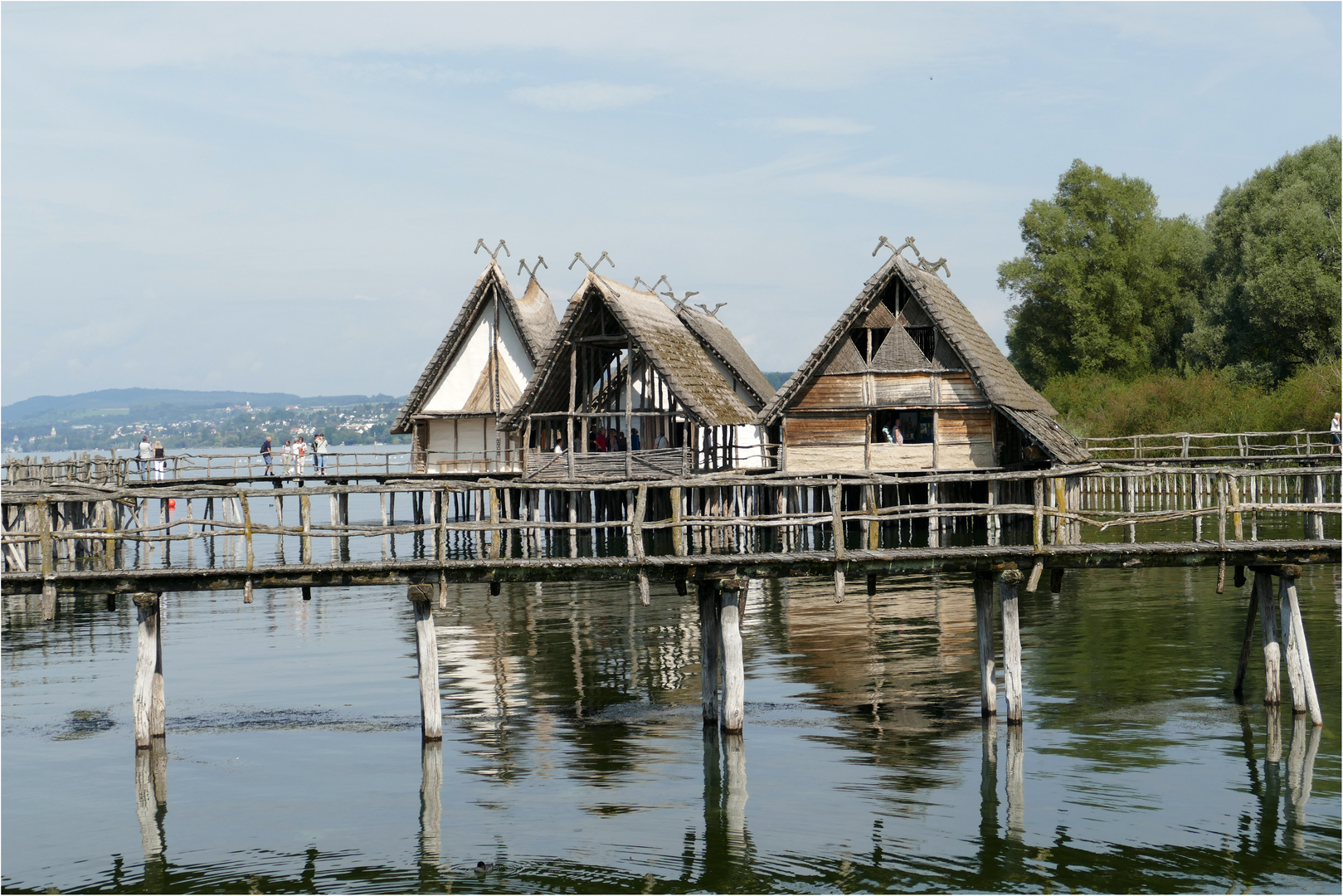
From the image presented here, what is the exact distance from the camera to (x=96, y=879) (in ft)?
41.0

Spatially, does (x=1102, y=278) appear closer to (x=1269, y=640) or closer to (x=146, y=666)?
(x=1269, y=640)

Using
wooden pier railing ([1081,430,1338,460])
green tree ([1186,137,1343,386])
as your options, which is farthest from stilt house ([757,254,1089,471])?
green tree ([1186,137,1343,386])

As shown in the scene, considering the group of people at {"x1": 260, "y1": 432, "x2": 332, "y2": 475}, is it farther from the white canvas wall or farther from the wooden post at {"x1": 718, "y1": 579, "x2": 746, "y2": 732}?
the wooden post at {"x1": 718, "y1": 579, "x2": 746, "y2": 732}

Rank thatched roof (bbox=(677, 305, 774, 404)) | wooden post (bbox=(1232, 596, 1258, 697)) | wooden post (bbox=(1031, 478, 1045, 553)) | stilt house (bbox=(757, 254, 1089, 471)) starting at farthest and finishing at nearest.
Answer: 1. thatched roof (bbox=(677, 305, 774, 404))
2. stilt house (bbox=(757, 254, 1089, 471))
3. wooden post (bbox=(1232, 596, 1258, 697))
4. wooden post (bbox=(1031, 478, 1045, 553))

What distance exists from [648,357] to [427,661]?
62.5ft

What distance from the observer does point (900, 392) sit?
3397 centimetres

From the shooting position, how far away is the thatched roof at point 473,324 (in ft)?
139

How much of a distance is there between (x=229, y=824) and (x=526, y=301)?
3209 centimetres

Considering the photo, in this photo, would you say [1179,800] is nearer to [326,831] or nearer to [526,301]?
[326,831]

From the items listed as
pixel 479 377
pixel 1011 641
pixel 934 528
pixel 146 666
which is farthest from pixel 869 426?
pixel 146 666

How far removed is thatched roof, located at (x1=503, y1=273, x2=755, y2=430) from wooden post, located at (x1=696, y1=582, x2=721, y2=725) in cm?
1751

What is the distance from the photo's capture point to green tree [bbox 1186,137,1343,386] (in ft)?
161

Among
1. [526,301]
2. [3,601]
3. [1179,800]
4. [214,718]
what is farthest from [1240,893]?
[526,301]

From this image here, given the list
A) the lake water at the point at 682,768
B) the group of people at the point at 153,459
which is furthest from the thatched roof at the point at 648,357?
the group of people at the point at 153,459
